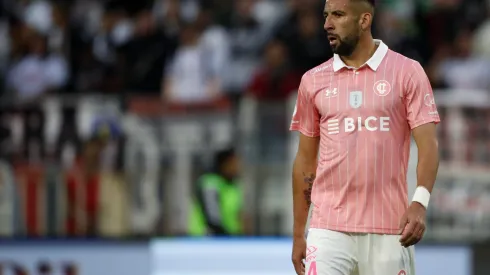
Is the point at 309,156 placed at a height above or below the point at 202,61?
below

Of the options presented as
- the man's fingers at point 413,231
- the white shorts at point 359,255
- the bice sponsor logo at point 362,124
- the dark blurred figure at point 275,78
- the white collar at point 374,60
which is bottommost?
the white shorts at point 359,255

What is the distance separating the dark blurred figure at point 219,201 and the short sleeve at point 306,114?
17.2ft

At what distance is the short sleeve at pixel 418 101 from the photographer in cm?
541

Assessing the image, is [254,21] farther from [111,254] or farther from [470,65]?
[111,254]

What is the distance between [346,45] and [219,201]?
570 cm

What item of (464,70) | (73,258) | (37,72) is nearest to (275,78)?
(464,70)

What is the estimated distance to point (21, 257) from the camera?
931 cm

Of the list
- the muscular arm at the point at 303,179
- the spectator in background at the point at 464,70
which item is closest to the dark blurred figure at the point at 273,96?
the spectator in background at the point at 464,70

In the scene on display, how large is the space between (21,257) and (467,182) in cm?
430

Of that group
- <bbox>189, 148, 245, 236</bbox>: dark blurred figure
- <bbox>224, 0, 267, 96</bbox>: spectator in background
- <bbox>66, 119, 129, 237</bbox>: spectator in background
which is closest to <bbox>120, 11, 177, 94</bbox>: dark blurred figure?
<bbox>224, 0, 267, 96</bbox>: spectator in background

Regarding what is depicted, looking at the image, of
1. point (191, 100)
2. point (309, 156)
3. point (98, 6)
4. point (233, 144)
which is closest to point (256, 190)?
point (233, 144)

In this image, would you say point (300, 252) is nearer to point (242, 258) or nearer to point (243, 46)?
point (242, 258)

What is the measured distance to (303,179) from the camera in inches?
227

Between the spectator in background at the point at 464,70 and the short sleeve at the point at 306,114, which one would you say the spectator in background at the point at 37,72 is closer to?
the spectator in background at the point at 464,70
